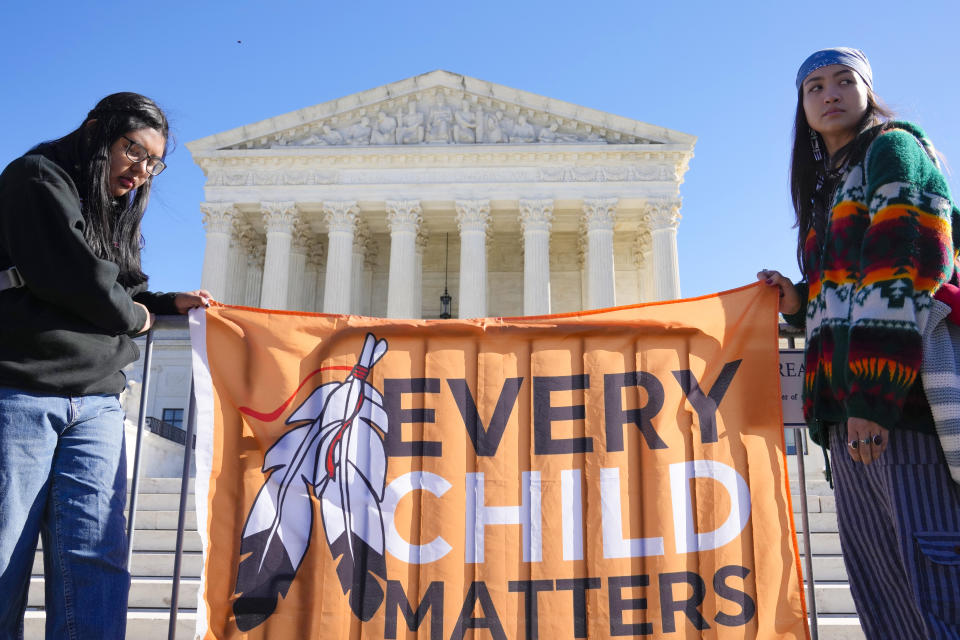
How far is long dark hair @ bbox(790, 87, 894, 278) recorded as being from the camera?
10.1 feet

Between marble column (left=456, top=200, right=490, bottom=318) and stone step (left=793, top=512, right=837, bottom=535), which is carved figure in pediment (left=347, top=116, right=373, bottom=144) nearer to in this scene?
marble column (left=456, top=200, right=490, bottom=318)

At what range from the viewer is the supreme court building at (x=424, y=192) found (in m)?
29.8

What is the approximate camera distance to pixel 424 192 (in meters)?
31.0

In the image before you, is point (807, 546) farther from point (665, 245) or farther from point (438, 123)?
point (438, 123)

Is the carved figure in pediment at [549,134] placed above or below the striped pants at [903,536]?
above

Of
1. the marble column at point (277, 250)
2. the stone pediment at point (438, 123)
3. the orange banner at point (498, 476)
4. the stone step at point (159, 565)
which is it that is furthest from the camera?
the stone pediment at point (438, 123)

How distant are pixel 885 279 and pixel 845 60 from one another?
113 cm

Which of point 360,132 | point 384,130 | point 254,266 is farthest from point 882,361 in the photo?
point 254,266

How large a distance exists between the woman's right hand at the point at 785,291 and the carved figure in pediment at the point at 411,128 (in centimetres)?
2970

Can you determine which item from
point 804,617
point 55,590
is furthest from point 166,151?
point 804,617

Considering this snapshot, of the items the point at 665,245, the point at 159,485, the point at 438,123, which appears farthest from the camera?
the point at 438,123

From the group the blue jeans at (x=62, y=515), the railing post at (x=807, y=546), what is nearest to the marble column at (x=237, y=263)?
the blue jeans at (x=62, y=515)

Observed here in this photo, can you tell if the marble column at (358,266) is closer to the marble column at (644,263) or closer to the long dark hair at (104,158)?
the marble column at (644,263)

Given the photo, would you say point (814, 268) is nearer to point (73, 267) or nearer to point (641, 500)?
point (641, 500)
